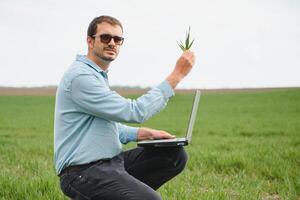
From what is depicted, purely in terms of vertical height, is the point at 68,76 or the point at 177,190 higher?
the point at 68,76

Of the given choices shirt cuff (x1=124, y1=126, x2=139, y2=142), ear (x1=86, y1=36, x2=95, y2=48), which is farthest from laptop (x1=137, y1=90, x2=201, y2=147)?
ear (x1=86, y1=36, x2=95, y2=48)

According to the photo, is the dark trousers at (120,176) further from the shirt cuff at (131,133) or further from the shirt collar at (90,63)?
the shirt collar at (90,63)

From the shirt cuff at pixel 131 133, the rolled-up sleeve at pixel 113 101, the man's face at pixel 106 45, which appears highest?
the man's face at pixel 106 45

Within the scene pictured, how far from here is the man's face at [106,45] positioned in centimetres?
378

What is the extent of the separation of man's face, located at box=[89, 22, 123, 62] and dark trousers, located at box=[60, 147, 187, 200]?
2.50 ft

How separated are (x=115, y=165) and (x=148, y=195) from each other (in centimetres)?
35

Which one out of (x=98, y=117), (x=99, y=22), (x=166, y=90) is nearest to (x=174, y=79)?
(x=166, y=90)

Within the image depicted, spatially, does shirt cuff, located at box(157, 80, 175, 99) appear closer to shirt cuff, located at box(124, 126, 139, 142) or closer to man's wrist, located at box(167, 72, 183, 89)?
man's wrist, located at box(167, 72, 183, 89)

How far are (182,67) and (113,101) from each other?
54 cm

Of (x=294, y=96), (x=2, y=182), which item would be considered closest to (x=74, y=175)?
(x=2, y=182)

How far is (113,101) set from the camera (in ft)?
11.3

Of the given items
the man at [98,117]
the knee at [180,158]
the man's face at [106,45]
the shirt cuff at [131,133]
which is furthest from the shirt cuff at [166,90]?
the shirt cuff at [131,133]

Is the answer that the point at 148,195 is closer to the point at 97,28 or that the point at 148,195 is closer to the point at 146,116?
the point at 146,116

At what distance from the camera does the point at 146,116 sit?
3.46 meters
